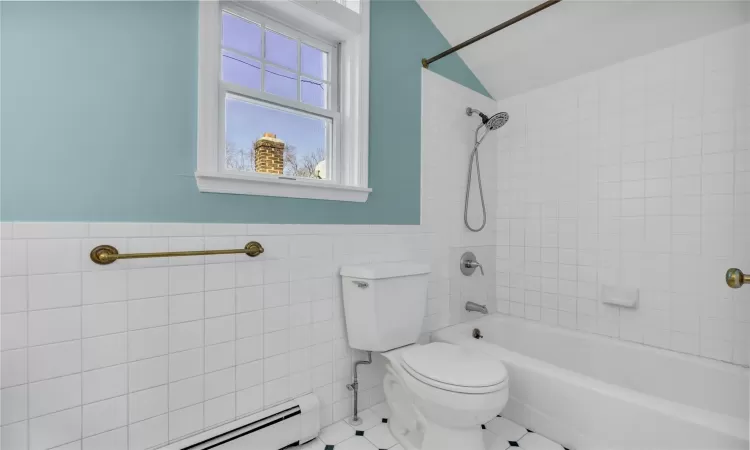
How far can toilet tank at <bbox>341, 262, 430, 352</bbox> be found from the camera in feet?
5.54

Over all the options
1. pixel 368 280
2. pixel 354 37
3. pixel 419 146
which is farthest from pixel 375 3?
pixel 368 280

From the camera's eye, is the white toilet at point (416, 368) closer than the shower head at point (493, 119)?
Yes

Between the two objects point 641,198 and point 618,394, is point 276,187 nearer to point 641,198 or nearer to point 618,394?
point 618,394

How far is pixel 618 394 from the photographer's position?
145cm

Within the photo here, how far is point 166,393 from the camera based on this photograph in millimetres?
1325

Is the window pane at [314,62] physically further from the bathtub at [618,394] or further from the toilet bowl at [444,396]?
the bathtub at [618,394]

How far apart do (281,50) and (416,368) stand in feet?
5.39

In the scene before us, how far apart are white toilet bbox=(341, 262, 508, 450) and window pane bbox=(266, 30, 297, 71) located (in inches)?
42.7

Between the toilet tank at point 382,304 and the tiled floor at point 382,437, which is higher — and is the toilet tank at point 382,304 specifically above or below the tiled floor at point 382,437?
above

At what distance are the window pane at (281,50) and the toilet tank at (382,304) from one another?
42.6 inches

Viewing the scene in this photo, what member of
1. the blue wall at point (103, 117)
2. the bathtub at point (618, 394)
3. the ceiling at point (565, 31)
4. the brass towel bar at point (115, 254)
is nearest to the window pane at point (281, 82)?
the blue wall at point (103, 117)

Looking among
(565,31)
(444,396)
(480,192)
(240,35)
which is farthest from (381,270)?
(565,31)

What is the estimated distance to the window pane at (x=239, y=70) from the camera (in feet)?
5.22

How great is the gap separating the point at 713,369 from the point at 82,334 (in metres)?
2.66
